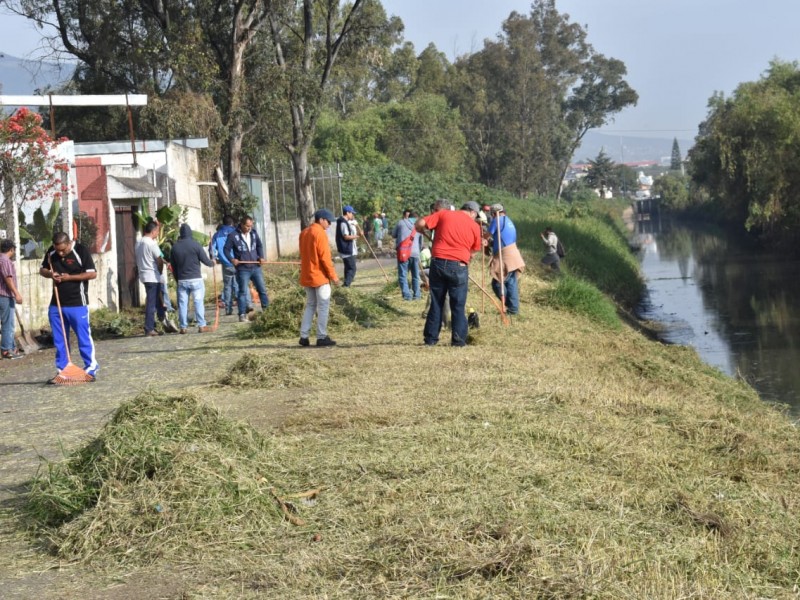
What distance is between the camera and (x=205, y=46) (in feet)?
101

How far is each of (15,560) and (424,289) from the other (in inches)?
541

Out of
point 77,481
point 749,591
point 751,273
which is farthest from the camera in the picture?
point 751,273

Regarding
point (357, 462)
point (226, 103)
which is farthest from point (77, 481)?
point (226, 103)

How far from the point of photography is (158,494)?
20.6 ft

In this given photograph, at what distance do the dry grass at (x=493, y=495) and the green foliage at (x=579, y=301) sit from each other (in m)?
8.97

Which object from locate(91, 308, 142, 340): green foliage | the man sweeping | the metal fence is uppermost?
the metal fence

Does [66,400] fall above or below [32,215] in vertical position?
below

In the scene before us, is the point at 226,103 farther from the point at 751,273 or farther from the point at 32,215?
the point at 751,273

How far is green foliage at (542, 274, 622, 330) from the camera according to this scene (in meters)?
20.1

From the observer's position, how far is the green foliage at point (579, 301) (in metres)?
20.1

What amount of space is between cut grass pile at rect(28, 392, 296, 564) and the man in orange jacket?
6.52 meters

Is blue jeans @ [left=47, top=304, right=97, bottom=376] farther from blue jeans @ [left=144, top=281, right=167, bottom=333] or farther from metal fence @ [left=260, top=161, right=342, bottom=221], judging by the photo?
metal fence @ [left=260, top=161, right=342, bottom=221]

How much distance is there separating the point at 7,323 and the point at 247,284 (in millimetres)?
3895

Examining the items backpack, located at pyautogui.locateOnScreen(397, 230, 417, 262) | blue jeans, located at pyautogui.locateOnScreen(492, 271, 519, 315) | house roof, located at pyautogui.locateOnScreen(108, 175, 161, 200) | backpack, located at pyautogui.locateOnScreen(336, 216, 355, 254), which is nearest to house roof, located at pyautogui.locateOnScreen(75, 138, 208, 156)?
house roof, located at pyautogui.locateOnScreen(108, 175, 161, 200)
